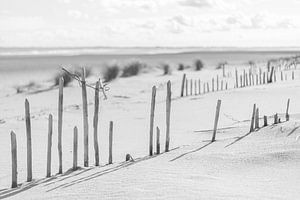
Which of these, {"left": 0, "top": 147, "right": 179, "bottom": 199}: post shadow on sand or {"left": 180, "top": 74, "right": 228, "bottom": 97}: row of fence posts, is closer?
{"left": 0, "top": 147, "right": 179, "bottom": 199}: post shadow on sand

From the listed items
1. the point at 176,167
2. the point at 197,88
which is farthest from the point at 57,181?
the point at 197,88

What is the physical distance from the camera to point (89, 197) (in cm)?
635

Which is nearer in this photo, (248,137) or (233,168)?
(233,168)

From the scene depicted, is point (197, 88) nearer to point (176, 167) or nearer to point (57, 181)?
point (176, 167)

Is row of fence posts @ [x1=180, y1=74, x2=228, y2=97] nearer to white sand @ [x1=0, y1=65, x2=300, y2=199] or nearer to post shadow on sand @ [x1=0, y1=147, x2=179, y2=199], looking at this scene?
white sand @ [x1=0, y1=65, x2=300, y2=199]

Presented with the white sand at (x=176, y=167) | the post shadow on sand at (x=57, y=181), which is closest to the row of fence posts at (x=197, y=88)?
the white sand at (x=176, y=167)

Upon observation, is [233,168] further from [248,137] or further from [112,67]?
[112,67]

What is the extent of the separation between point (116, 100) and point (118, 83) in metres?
9.22

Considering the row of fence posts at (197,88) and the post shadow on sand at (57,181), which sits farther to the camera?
the row of fence posts at (197,88)

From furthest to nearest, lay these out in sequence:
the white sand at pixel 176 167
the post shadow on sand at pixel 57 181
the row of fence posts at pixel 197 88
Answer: the row of fence posts at pixel 197 88
the post shadow on sand at pixel 57 181
the white sand at pixel 176 167

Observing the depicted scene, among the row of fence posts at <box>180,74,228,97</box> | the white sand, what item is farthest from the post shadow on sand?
the row of fence posts at <box>180,74,228,97</box>

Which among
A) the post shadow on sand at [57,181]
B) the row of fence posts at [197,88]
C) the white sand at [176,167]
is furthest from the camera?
the row of fence posts at [197,88]

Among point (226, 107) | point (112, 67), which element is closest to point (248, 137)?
point (226, 107)

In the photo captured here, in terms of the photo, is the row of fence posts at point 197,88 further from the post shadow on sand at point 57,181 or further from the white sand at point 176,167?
the post shadow on sand at point 57,181
